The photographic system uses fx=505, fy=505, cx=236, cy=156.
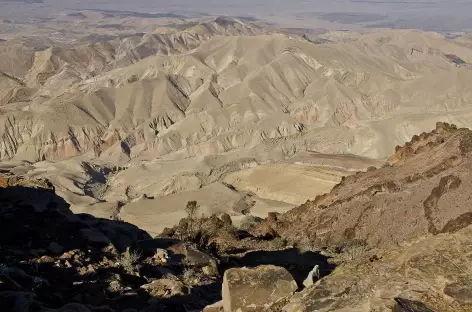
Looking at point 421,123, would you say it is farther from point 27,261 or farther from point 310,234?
point 27,261

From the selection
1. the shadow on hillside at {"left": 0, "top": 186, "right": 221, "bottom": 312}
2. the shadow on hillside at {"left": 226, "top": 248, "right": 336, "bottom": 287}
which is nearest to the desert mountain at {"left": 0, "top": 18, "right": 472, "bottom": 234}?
the shadow on hillside at {"left": 226, "top": 248, "right": 336, "bottom": 287}

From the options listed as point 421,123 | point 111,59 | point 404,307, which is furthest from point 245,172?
point 111,59

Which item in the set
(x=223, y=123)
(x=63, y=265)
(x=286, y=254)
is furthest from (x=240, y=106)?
(x=63, y=265)

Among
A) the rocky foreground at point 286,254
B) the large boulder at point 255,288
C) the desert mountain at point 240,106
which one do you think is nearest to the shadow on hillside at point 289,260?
the rocky foreground at point 286,254

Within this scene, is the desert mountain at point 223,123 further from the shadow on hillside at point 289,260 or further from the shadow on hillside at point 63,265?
the shadow on hillside at point 63,265

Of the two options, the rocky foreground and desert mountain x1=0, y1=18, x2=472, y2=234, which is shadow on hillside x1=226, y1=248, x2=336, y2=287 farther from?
desert mountain x1=0, y1=18, x2=472, y2=234

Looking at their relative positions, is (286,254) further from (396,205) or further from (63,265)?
(63,265)

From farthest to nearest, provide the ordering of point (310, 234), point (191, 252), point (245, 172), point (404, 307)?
point (245, 172) → point (310, 234) → point (191, 252) → point (404, 307)
